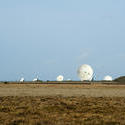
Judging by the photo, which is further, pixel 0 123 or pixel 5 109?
pixel 5 109

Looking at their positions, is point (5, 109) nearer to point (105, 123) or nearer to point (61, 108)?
point (61, 108)

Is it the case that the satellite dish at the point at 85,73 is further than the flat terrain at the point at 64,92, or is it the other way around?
the satellite dish at the point at 85,73

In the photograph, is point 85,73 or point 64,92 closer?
point 64,92

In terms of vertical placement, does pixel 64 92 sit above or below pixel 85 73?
below

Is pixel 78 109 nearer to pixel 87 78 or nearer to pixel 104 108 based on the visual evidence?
pixel 104 108

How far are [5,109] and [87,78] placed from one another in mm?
113031

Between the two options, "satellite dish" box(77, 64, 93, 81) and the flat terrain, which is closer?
Result: the flat terrain

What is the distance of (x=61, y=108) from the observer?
85.5 ft

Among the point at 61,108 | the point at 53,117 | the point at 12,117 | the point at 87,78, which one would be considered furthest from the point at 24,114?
the point at 87,78

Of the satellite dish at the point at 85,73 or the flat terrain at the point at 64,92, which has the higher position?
the satellite dish at the point at 85,73

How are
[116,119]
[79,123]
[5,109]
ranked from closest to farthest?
[79,123], [116,119], [5,109]

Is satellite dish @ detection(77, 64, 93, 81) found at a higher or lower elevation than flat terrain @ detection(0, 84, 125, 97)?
higher

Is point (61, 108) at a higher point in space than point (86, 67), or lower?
lower

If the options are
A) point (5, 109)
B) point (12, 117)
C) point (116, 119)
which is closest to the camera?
point (116, 119)
